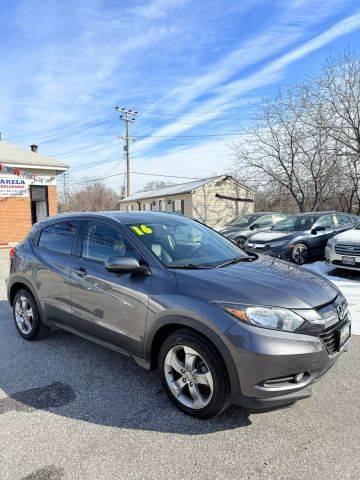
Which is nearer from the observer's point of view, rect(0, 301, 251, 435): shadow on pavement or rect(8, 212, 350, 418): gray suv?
rect(8, 212, 350, 418): gray suv

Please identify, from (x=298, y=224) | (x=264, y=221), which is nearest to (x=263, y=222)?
(x=264, y=221)

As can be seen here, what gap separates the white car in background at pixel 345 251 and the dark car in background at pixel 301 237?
1.52 m

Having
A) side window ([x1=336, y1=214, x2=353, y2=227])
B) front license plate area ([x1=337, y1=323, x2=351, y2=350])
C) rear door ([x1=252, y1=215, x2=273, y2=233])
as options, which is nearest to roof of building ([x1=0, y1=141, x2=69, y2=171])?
rear door ([x1=252, y1=215, x2=273, y2=233])

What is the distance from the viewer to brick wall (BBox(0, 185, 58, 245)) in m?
17.7

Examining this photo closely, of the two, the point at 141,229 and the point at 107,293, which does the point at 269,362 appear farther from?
the point at 141,229

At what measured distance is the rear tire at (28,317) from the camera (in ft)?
15.3

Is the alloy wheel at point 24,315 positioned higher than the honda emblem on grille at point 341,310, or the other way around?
the honda emblem on grille at point 341,310

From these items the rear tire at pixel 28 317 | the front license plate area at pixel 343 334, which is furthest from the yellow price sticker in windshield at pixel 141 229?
the front license plate area at pixel 343 334

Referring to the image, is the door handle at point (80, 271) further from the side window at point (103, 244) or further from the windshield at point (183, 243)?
the windshield at point (183, 243)

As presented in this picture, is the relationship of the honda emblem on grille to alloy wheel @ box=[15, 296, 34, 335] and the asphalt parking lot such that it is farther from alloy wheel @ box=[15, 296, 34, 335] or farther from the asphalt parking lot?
alloy wheel @ box=[15, 296, 34, 335]

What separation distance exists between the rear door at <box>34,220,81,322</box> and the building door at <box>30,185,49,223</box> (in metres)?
A: 14.9

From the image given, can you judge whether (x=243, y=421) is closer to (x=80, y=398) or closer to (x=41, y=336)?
(x=80, y=398)

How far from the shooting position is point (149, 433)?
2.84 meters

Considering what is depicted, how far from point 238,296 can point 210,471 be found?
1155 millimetres
